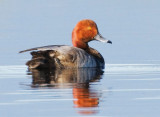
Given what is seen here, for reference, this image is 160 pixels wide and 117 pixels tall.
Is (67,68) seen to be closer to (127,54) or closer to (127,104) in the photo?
(127,54)

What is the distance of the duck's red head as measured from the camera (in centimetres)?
1568

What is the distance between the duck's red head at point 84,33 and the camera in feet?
51.4

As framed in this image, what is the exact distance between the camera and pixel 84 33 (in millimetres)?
15734

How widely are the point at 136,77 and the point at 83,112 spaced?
4148mm

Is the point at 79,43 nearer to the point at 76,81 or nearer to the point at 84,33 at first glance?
the point at 84,33

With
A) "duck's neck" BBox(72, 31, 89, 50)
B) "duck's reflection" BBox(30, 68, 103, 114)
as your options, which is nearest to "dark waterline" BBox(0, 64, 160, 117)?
"duck's reflection" BBox(30, 68, 103, 114)

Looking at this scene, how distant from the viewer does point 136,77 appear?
1255 centimetres

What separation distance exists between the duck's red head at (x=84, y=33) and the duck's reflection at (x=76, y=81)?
1510mm

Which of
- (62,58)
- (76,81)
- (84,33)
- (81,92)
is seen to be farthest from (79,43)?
(81,92)

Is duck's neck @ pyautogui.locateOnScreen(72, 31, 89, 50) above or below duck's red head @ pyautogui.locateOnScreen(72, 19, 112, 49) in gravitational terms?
below

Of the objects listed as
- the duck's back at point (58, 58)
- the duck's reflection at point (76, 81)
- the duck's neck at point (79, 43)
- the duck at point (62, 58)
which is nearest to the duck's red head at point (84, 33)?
the duck's neck at point (79, 43)

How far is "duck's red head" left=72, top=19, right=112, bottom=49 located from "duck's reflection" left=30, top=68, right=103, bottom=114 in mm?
1510

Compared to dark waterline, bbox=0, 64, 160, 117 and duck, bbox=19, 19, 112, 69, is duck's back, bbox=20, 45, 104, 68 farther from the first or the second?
dark waterline, bbox=0, 64, 160, 117

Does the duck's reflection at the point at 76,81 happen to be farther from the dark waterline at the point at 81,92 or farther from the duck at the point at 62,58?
the duck at the point at 62,58
